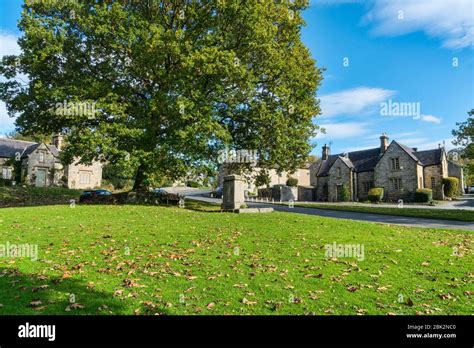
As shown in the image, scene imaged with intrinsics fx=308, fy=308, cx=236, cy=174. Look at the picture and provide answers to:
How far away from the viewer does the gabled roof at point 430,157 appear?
45.9 metres

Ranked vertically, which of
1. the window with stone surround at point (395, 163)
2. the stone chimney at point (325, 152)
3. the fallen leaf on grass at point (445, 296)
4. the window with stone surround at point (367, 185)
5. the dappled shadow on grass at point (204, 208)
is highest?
the stone chimney at point (325, 152)

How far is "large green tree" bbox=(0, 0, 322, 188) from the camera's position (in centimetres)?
2023

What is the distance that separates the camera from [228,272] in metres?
7.82

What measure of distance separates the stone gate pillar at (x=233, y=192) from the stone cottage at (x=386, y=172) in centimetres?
3351

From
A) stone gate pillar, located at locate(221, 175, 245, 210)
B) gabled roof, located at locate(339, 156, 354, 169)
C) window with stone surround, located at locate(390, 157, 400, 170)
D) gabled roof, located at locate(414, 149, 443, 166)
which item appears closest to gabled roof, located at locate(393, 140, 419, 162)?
gabled roof, located at locate(414, 149, 443, 166)

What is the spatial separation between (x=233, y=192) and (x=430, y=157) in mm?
39842

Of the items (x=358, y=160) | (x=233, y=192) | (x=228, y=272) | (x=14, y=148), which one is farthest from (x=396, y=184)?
(x=14, y=148)

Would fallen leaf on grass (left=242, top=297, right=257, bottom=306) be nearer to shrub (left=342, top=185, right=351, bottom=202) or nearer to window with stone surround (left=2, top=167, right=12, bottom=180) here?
Answer: shrub (left=342, top=185, right=351, bottom=202)

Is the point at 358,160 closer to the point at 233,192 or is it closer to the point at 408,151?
the point at 408,151

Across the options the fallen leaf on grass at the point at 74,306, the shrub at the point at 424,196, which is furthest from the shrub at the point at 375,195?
the fallen leaf on grass at the point at 74,306

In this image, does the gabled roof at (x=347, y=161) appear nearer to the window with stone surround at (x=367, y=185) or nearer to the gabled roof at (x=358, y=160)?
the gabled roof at (x=358, y=160)

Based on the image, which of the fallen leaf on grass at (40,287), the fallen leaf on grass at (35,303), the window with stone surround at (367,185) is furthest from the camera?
the window with stone surround at (367,185)
